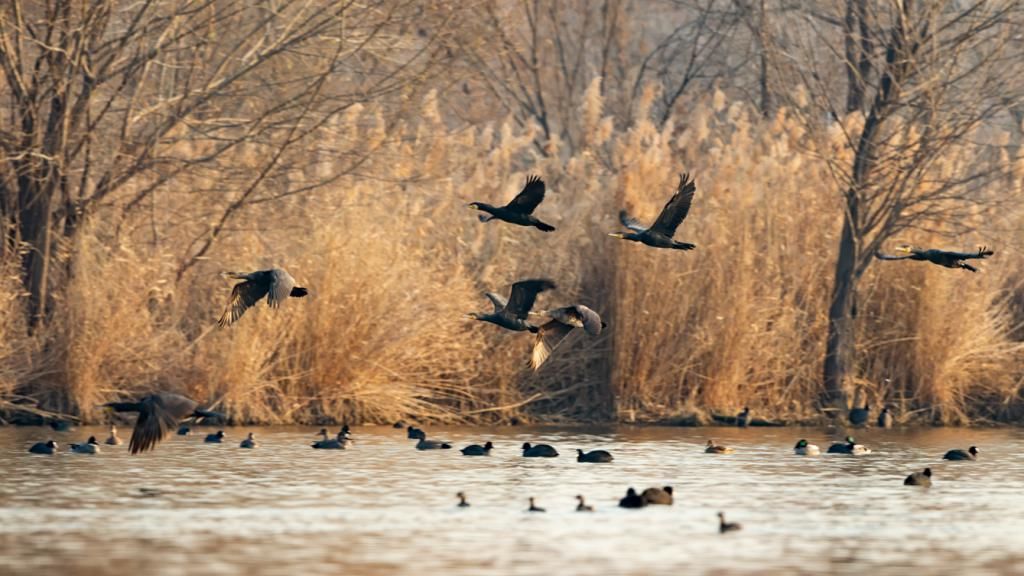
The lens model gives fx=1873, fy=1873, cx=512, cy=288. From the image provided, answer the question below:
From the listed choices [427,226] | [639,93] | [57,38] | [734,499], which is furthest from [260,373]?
[639,93]

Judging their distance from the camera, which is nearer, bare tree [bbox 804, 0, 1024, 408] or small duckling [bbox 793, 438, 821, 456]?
small duckling [bbox 793, 438, 821, 456]

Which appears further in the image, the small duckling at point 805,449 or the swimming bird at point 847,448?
the swimming bird at point 847,448

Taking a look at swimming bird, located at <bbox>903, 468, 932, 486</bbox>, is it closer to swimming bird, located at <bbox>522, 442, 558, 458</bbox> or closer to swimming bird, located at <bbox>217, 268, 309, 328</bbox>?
swimming bird, located at <bbox>522, 442, 558, 458</bbox>

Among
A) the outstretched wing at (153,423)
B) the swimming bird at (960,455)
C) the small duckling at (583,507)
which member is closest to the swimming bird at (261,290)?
the outstretched wing at (153,423)

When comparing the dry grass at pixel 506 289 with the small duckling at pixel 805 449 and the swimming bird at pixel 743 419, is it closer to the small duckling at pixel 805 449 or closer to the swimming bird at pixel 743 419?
the swimming bird at pixel 743 419

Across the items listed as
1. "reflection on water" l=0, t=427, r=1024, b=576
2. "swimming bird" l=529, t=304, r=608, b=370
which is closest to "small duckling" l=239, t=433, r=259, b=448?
"reflection on water" l=0, t=427, r=1024, b=576

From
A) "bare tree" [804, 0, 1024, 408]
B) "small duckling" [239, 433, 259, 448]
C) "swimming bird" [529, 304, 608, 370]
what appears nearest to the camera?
"swimming bird" [529, 304, 608, 370]

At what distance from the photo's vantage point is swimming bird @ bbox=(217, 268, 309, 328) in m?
14.6

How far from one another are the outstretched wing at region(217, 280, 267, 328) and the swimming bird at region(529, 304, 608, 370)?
96.7 inches

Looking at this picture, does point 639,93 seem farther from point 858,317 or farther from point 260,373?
point 260,373

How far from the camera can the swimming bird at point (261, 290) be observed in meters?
14.6

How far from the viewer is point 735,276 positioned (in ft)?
67.5

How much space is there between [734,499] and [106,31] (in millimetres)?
10007

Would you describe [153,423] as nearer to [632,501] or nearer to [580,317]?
[632,501]
